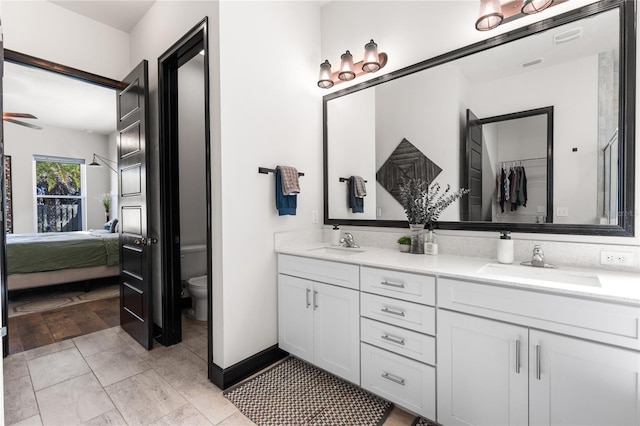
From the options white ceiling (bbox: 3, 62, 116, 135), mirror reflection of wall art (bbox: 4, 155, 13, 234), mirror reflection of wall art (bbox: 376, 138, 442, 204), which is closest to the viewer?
mirror reflection of wall art (bbox: 376, 138, 442, 204)

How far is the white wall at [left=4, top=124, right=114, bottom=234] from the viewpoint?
5.93m

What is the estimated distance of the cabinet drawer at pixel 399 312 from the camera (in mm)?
1594

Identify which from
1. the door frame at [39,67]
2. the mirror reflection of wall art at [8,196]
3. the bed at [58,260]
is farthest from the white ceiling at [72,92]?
the bed at [58,260]

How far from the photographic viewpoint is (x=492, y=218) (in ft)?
6.30

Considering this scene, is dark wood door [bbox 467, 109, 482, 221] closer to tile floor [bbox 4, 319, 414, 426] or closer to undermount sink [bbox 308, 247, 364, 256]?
undermount sink [bbox 308, 247, 364, 256]

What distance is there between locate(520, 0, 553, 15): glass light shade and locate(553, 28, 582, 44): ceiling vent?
17 centimetres

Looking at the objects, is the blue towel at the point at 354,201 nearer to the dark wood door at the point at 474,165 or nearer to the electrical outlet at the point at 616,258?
the dark wood door at the point at 474,165

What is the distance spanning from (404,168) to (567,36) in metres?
1.14

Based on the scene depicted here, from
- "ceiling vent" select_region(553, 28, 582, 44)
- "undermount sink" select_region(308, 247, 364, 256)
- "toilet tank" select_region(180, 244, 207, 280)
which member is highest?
"ceiling vent" select_region(553, 28, 582, 44)

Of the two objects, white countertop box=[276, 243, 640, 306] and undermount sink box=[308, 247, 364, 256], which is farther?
undermount sink box=[308, 247, 364, 256]

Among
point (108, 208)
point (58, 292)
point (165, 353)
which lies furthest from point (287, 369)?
point (108, 208)

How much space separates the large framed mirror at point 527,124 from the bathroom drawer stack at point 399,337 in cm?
66

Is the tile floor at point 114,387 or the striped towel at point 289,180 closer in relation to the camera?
the tile floor at point 114,387

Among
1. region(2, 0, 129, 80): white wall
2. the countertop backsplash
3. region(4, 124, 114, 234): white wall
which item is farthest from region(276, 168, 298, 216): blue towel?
region(4, 124, 114, 234): white wall
